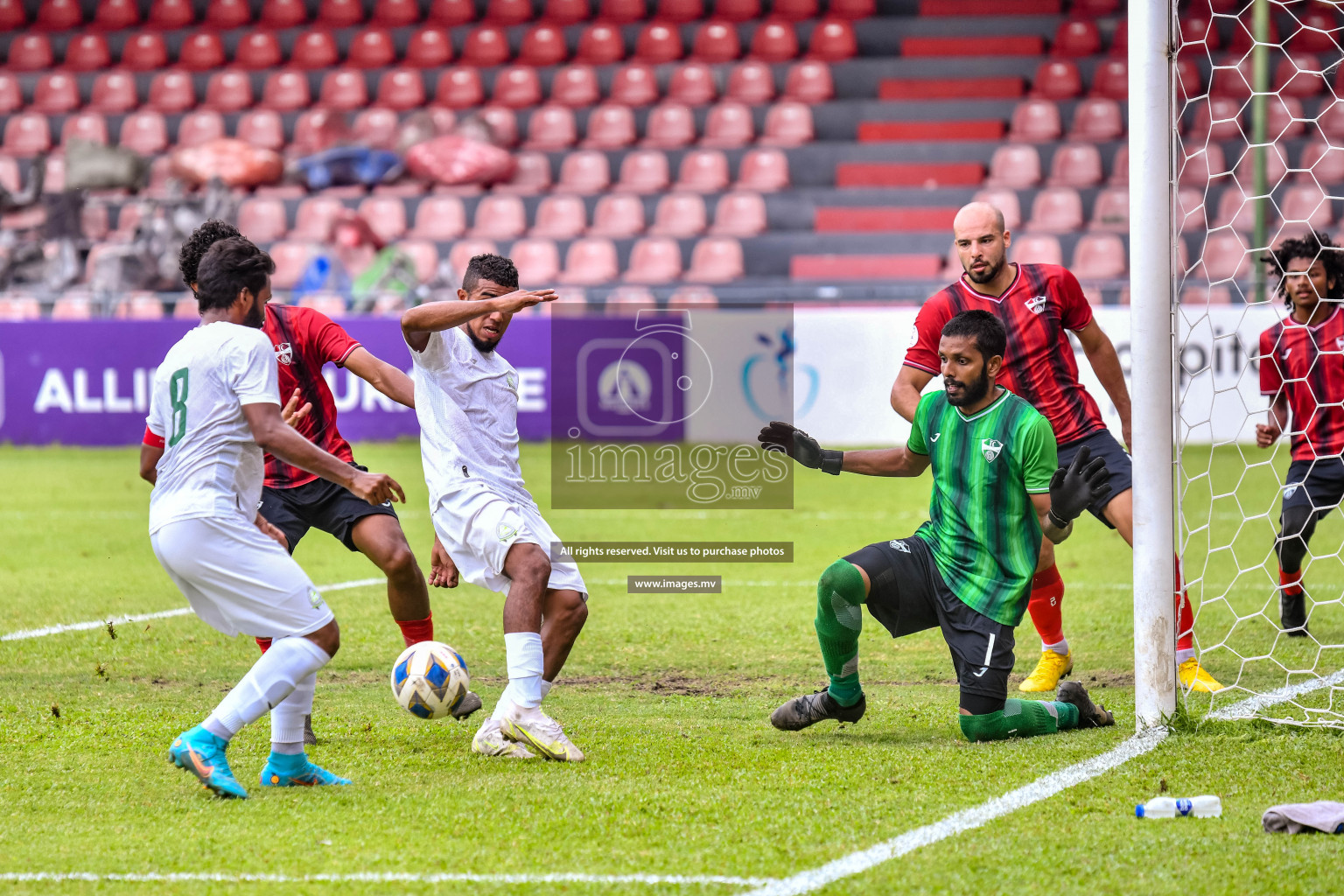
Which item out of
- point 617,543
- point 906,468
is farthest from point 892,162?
point 906,468

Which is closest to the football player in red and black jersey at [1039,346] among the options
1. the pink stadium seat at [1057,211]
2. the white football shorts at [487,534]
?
the white football shorts at [487,534]

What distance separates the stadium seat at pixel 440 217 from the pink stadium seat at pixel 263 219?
1802 mm

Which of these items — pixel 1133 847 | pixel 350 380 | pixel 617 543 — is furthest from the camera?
pixel 350 380

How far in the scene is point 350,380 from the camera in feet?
51.9

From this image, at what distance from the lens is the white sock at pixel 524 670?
16.7 ft

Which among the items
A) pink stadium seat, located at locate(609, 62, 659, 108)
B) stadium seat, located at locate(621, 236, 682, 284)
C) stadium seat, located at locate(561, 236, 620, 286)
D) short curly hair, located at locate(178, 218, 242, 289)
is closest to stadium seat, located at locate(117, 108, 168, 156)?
pink stadium seat, located at locate(609, 62, 659, 108)

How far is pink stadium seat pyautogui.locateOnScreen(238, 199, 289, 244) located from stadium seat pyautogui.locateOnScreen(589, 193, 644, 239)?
14.2 feet

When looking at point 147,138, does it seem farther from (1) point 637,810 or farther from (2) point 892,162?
(1) point 637,810

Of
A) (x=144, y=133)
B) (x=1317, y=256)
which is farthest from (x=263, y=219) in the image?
(x=1317, y=256)

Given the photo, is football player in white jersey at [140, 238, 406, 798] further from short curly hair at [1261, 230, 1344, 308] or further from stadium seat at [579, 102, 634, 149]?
stadium seat at [579, 102, 634, 149]

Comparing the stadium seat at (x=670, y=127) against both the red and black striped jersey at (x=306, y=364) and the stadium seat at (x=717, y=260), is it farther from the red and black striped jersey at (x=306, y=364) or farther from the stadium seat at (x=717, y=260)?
the red and black striped jersey at (x=306, y=364)

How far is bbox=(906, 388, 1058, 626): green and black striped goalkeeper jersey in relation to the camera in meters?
5.13

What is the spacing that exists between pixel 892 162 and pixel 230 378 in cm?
1658

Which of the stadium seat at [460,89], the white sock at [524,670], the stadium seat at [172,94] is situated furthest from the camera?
the stadium seat at [172,94]
